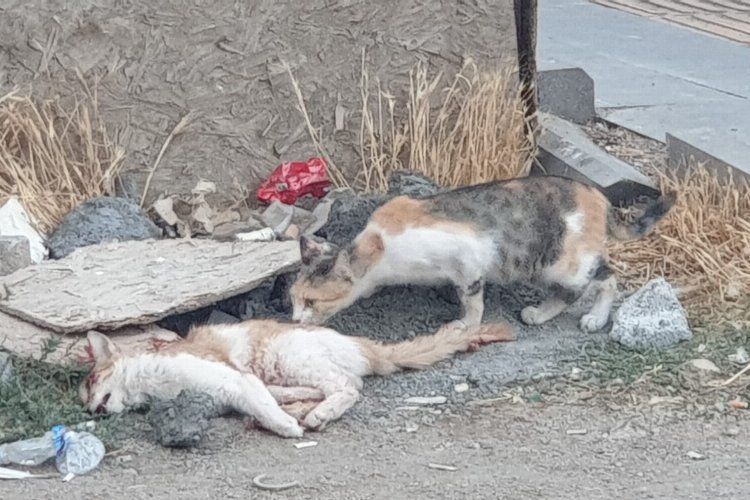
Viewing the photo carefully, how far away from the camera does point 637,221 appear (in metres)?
6.37

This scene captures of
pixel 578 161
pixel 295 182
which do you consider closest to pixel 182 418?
pixel 295 182

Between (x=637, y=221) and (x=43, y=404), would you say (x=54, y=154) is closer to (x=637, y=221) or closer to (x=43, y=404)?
(x=43, y=404)

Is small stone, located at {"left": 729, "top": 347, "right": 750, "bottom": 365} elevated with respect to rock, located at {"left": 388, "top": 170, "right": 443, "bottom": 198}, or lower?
lower

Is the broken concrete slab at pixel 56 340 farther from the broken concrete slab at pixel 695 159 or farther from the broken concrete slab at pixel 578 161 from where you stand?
the broken concrete slab at pixel 695 159

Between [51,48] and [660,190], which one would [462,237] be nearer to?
[660,190]

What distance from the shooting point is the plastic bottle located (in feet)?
15.9

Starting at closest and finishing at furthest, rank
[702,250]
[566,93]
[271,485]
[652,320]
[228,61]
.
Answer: [271,485]
[652,320]
[702,250]
[228,61]
[566,93]

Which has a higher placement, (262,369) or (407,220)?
(407,220)

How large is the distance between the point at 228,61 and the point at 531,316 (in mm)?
2229

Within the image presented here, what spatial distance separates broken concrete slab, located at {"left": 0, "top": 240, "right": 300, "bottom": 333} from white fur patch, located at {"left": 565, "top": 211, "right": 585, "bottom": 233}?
1195 mm

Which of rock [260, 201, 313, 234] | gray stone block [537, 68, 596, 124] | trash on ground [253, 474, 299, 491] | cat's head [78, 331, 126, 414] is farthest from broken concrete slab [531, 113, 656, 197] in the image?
trash on ground [253, 474, 299, 491]

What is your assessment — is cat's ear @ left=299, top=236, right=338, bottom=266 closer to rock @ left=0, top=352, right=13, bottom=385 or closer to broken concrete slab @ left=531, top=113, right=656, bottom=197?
rock @ left=0, top=352, right=13, bottom=385

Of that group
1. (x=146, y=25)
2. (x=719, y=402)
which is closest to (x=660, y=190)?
(x=719, y=402)

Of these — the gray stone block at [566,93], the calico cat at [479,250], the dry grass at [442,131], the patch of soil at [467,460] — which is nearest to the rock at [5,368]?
the patch of soil at [467,460]
